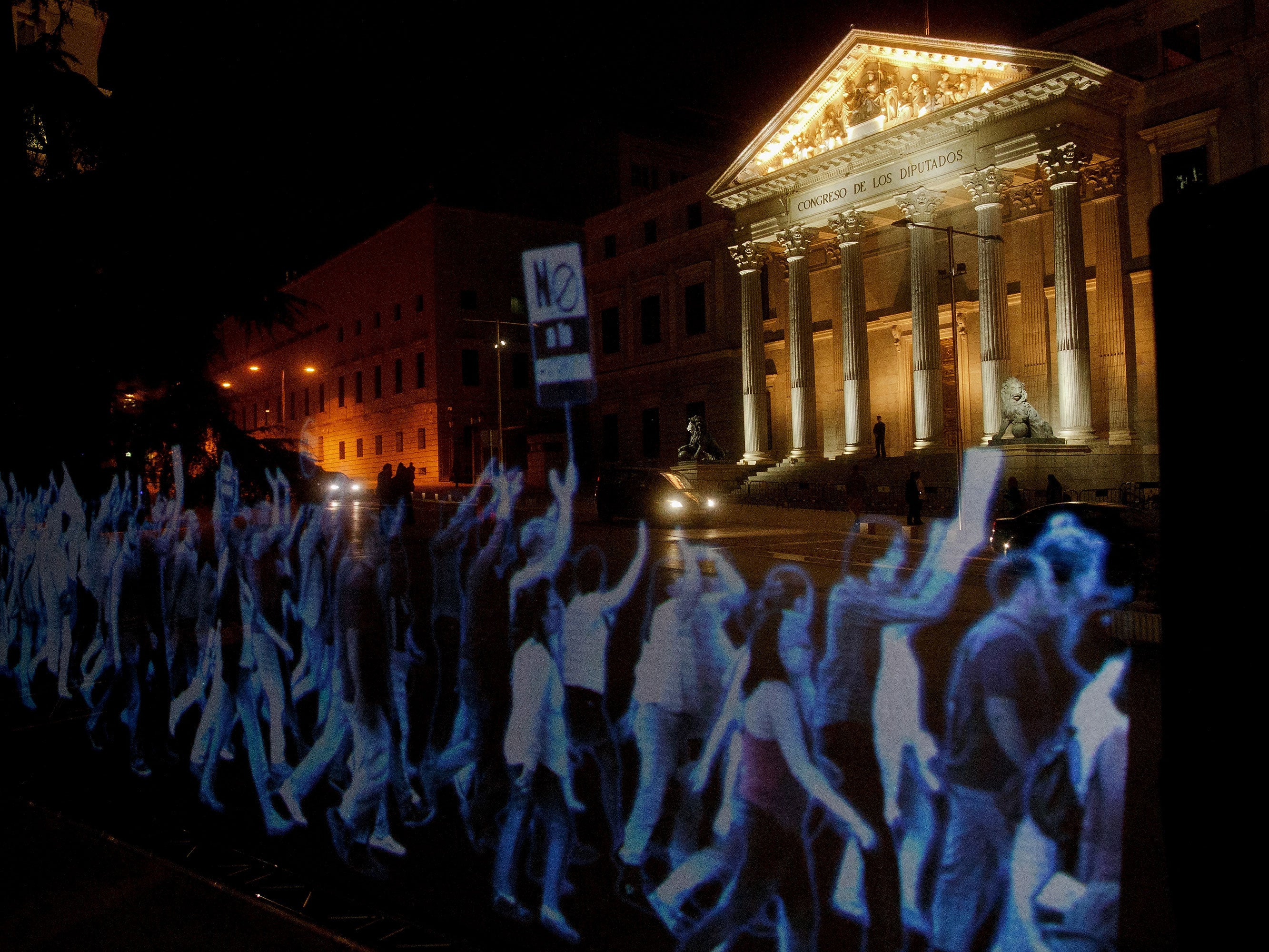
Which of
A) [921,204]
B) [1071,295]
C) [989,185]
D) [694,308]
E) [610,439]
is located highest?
[921,204]

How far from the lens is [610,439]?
180 ft

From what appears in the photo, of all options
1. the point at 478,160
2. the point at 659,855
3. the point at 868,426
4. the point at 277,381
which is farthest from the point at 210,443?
the point at 277,381

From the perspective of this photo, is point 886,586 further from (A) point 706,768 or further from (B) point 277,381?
(B) point 277,381

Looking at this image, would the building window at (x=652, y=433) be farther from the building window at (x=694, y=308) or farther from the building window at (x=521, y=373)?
the building window at (x=521, y=373)

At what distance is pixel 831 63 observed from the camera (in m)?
36.6

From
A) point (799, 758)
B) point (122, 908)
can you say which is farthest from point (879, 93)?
point (122, 908)

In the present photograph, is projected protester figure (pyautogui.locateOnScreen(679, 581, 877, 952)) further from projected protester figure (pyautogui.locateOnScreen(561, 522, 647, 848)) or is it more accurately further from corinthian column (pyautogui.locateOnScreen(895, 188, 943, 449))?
corinthian column (pyautogui.locateOnScreen(895, 188, 943, 449))

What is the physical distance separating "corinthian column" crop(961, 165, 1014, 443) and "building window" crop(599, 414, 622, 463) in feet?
80.9

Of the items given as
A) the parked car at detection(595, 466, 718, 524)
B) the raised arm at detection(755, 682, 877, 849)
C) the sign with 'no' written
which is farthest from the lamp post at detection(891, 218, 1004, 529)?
the sign with 'no' written

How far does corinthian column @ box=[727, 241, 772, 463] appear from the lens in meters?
41.3

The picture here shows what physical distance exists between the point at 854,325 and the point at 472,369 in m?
26.5

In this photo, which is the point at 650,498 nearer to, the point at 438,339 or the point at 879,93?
Result: the point at 879,93

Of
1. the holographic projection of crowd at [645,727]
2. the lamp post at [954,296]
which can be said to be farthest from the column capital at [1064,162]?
the holographic projection of crowd at [645,727]

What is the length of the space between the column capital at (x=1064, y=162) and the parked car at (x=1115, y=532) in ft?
51.4
